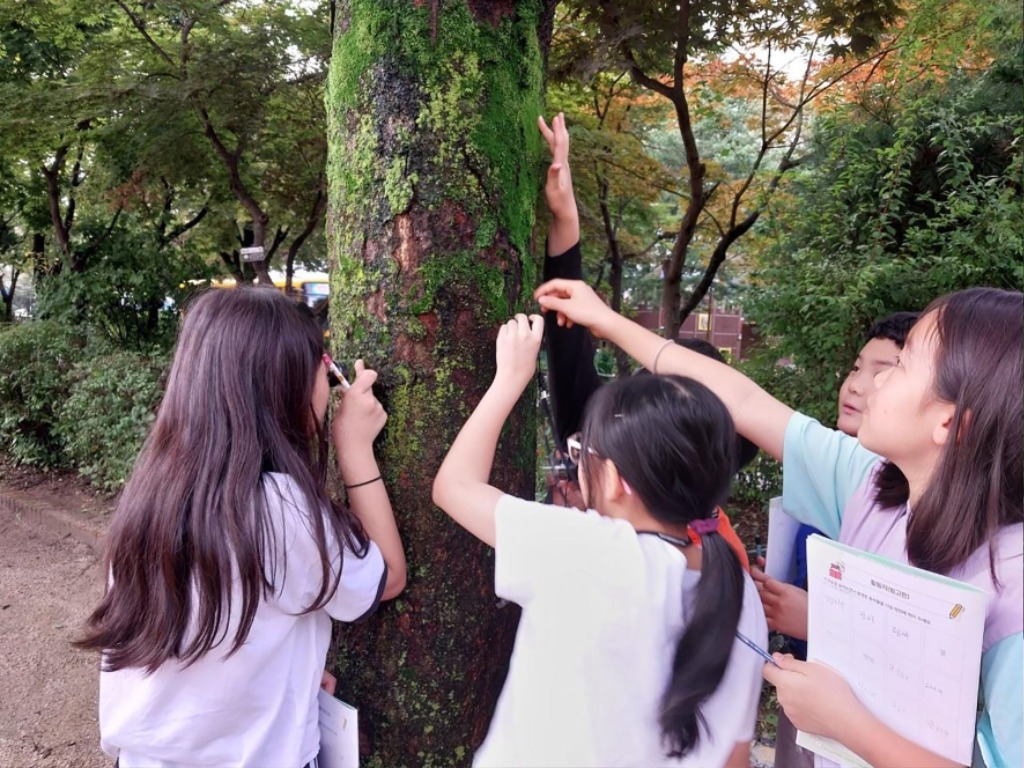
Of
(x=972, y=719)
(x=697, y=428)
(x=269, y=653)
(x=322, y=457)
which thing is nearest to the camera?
(x=972, y=719)

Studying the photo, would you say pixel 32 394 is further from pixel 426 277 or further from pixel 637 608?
pixel 637 608

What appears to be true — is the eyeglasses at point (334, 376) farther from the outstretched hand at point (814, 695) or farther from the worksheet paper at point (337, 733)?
the outstretched hand at point (814, 695)

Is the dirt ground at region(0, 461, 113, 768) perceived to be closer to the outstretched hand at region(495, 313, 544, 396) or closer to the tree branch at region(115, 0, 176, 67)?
the outstretched hand at region(495, 313, 544, 396)

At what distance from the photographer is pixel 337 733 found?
1407mm

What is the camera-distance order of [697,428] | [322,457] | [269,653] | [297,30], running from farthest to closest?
[297,30], [322,457], [269,653], [697,428]

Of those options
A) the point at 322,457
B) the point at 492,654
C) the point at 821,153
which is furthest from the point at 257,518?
the point at 821,153

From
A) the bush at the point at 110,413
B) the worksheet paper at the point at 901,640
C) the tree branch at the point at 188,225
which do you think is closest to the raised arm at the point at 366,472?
the worksheet paper at the point at 901,640

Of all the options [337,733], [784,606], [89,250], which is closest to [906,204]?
[784,606]

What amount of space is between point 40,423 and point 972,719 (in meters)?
7.30

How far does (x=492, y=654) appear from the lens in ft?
5.21

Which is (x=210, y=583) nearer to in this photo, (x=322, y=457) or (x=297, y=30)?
Result: (x=322, y=457)

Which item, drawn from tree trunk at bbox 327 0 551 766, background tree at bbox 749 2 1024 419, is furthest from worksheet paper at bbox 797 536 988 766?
background tree at bbox 749 2 1024 419

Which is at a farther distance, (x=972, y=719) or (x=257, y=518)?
(x=257, y=518)

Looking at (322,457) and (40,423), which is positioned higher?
(322,457)
